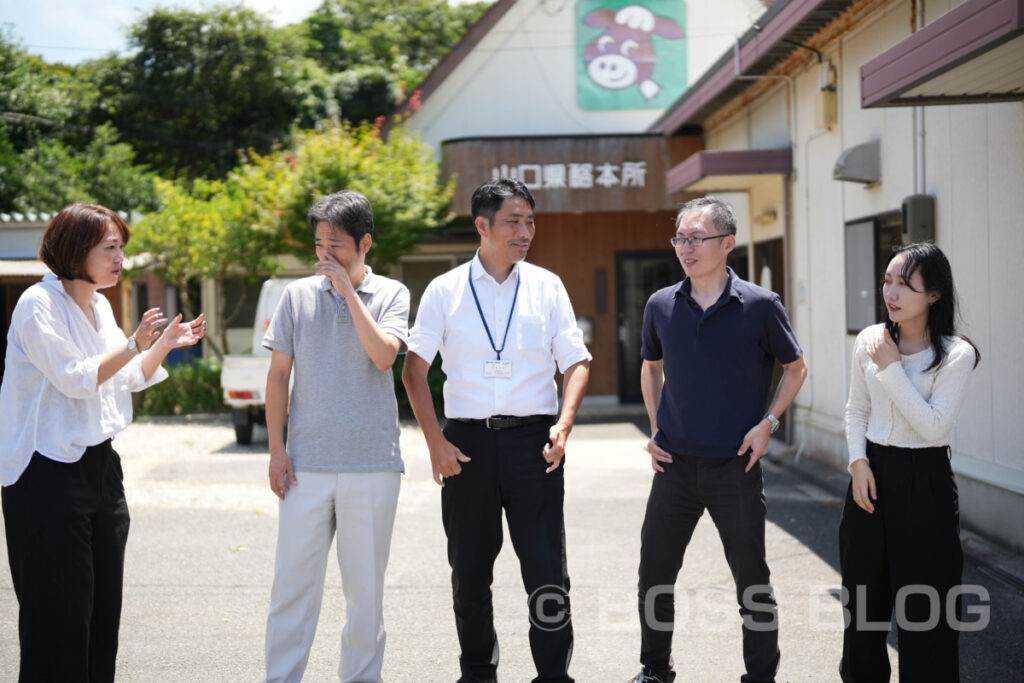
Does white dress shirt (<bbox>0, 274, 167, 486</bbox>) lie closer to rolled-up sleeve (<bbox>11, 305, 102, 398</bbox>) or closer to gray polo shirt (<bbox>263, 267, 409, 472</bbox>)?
rolled-up sleeve (<bbox>11, 305, 102, 398</bbox>)

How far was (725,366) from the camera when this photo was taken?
4035mm

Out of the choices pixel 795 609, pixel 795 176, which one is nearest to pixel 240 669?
pixel 795 609

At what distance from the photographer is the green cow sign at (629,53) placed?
18656 millimetres

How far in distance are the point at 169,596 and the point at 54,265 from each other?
2720 millimetres

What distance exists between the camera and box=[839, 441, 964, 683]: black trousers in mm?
3676

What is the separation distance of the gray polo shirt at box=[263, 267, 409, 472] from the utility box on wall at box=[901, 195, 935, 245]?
5012 mm

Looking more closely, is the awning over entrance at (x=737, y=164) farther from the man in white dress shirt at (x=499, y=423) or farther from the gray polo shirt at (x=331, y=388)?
the gray polo shirt at (x=331, y=388)

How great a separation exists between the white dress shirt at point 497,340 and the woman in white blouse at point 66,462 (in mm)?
1139

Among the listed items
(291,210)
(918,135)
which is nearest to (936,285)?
(918,135)

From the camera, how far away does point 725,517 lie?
4.00 m

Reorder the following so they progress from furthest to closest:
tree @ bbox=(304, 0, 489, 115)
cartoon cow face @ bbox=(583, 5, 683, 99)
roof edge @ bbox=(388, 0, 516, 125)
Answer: tree @ bbox=(304, 0, 489, 115), roof edge @ bbox=(388, 0, 516, 125), cartoon cow face @ bbox=(583, 5, 683, 99)

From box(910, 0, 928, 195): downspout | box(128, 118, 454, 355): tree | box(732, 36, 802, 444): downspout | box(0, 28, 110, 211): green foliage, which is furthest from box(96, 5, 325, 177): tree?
box(910, 0, 928, 195): downspout

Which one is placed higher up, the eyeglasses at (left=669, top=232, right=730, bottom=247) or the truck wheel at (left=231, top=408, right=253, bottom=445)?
the eyeglasses at (left=669, top=232, right=730, bottom=247)

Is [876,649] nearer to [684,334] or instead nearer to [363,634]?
[684,334]
